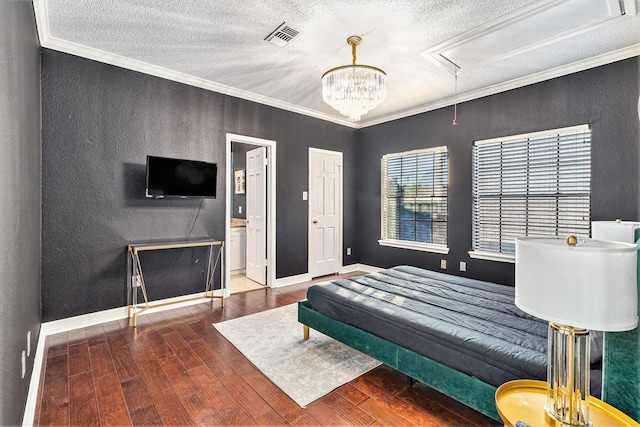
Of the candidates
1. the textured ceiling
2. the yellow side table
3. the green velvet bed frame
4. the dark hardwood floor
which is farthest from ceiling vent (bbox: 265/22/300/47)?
the yellow side table

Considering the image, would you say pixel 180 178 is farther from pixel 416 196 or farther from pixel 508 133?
pixel 508 133

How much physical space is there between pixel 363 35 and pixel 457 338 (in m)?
2.64

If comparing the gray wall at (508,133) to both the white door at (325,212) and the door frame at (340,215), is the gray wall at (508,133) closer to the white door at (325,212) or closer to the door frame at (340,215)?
the door frame at (340,215)

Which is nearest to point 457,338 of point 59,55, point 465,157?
point 465,157

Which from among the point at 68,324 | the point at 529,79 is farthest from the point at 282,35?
the point at 68,324

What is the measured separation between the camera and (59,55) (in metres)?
3.09

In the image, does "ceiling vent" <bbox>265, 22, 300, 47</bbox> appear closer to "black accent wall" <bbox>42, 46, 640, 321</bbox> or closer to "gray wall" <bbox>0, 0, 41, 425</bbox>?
"black accent wall" <bbox>42, 46, 640, 321</bbox>

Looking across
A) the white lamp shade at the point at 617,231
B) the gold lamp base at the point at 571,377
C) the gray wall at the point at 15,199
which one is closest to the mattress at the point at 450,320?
the gold lamp base at the point at 571,377

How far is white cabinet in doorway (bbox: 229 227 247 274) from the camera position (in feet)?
18.1

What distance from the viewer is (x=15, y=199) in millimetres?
1646

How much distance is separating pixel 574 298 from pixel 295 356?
7.04 feet

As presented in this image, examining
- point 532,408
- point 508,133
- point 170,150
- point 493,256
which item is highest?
point 508,133

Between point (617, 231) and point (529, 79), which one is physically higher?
point (529, 79)

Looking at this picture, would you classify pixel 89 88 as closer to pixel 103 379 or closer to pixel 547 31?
pixel 103 379
